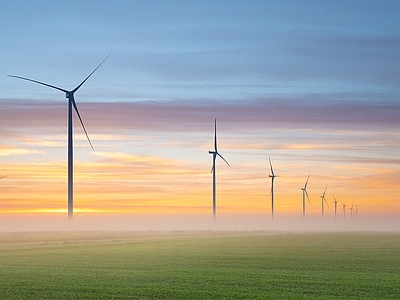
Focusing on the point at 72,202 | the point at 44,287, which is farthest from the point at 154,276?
the point at 72,202

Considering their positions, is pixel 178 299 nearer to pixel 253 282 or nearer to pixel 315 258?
pixel 253 282

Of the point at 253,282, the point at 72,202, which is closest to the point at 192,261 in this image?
the point at 253,282

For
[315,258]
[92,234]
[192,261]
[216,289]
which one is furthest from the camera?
[92,234]

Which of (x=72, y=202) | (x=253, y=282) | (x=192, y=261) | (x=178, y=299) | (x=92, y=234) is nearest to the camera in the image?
(x=178, y=299)

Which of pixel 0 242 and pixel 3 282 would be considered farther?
pixel 0 242

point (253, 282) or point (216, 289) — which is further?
point (253, 282)

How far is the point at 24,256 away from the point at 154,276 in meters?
22.9

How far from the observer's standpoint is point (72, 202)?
87.0m

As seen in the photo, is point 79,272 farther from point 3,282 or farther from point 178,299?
point 178,299

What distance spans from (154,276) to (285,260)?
17.2 m

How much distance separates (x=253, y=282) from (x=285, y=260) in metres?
18.5

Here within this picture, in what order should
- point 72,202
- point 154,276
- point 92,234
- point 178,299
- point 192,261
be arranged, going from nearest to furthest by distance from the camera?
point 178,299 < point 154,276 < point 192,261 < point 72,202 < point 92,234

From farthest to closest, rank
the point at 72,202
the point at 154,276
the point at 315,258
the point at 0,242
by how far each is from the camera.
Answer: the point at 0,242
the point at 72,202
the point at 315,258
the point at 154,276

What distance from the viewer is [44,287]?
118 ft
